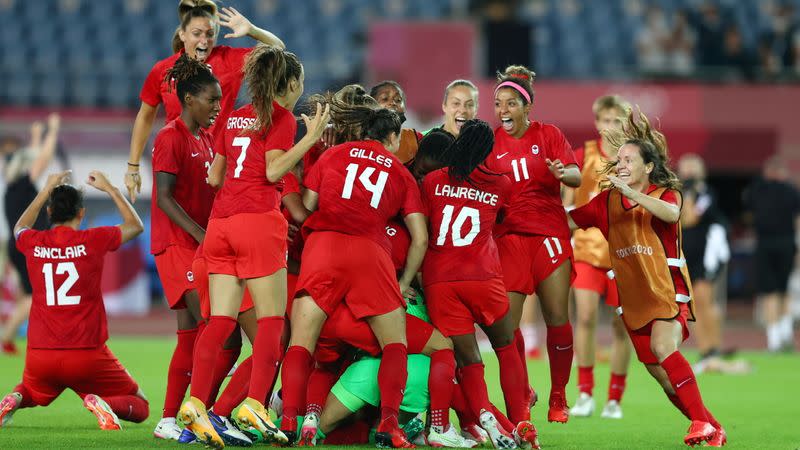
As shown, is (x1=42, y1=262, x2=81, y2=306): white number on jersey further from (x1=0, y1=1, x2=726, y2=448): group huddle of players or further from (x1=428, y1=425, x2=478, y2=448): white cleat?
(x1=428, y1=425, x2=478, y2=448): white cleat

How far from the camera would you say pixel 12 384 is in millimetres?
9906

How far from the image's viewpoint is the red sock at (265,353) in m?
6.34

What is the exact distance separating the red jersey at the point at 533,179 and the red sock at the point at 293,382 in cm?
180

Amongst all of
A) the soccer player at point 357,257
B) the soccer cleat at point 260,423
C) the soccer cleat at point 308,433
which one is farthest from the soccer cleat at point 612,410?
the soccer cleat at point 260,423

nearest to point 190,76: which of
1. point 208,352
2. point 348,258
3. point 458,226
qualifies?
point 348,258

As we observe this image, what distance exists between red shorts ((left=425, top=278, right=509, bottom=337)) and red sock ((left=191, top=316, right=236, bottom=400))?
46.1 inches

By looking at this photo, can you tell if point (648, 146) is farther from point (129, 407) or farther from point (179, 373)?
point (129, 407)

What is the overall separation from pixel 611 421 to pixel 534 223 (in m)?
1.75

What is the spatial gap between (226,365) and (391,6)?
51.2 ft

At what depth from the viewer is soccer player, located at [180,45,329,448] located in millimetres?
6402

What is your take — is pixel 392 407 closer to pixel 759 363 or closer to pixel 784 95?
pixel 759 363

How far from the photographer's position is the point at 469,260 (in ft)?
22.4

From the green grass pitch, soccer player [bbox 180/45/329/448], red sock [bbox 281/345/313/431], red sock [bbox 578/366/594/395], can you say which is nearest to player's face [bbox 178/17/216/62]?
soccer player [bbox 180/45/329/448]

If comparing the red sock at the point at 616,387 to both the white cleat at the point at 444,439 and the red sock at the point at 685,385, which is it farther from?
the white cleat at the point at 444,439
